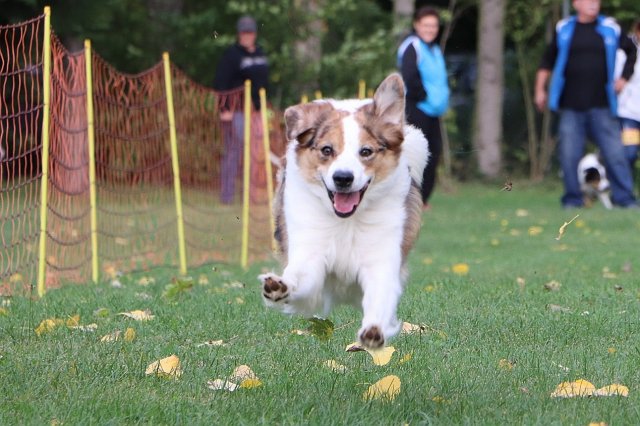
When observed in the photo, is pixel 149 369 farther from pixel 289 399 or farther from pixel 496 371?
pixel 496 371

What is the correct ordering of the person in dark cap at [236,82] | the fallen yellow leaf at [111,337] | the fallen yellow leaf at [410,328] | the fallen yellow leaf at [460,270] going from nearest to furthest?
1. the fallen yellow leaf at [111,337]
2. the fallen yellow leaf at [410,328]
3. the fallen yellow leaf at [460,270]
4. the person in dark cap at [236,82]

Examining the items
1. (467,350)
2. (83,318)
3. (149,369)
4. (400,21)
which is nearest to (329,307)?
(467,350)

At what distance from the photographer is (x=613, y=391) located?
14.3ft

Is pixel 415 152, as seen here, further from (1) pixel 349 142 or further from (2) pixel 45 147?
(2) pixel 45 147

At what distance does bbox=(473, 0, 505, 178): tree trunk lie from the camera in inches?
870

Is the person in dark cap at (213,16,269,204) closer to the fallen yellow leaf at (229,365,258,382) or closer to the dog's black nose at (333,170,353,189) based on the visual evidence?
the dog's black nose at (333,170,353,189)

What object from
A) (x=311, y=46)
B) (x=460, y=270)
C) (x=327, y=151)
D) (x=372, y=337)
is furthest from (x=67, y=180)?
(x=311, y=46)

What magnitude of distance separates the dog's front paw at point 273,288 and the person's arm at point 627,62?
432 inches

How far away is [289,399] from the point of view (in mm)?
4289

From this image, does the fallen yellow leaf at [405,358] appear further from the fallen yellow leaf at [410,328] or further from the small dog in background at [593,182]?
the small dog in background at [593,182]

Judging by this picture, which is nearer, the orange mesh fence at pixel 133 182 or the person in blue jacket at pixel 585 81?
the orange mesh fence at pixel 133 182

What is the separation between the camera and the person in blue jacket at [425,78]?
10234 millimetres

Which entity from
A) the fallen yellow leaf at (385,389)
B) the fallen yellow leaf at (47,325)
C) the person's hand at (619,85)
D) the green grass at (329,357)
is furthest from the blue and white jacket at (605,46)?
the fallen yellow leaf at (385,389)

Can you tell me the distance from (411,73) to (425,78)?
0.34 meters
